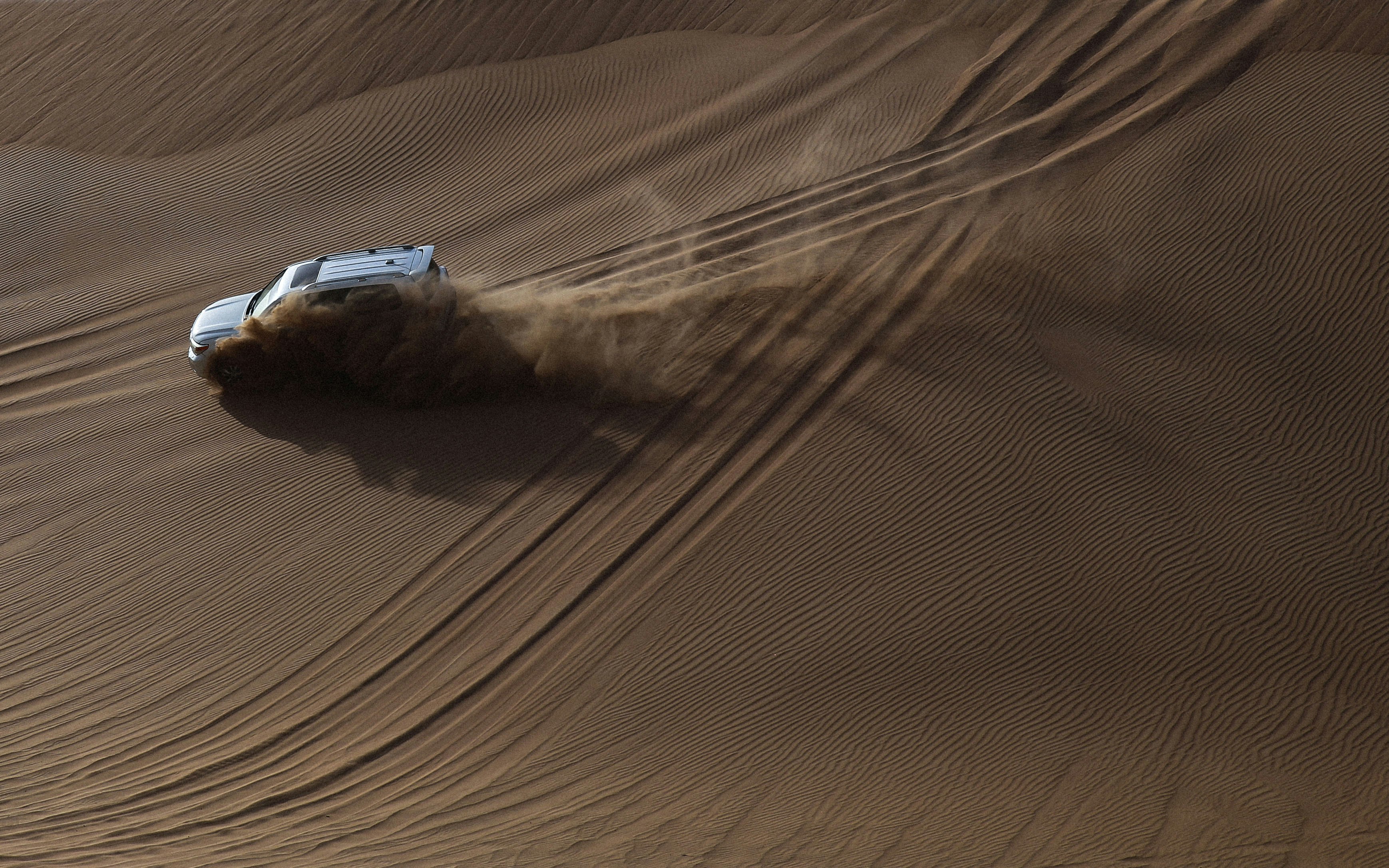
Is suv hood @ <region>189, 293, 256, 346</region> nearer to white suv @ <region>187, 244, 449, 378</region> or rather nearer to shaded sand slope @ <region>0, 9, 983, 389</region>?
white suv @ <region>187, 244, 449, 378</region>

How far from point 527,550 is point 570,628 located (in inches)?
46.5

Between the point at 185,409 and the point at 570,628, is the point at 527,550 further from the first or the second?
the point at 185,409

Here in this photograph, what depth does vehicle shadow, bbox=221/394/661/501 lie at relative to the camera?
11.4 m

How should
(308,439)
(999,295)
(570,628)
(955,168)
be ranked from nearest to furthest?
(570,628)
(308,439)
(999,295)
(955,168)

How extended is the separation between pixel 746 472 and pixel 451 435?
12.5 feet

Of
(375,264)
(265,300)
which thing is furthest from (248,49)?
(375,264)

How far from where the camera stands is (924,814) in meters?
8.56

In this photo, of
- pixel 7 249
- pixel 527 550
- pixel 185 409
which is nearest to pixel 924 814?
pixel 527 550

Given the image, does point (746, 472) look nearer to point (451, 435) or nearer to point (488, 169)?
point (451, 435)

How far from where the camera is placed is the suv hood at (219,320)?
39.6ft

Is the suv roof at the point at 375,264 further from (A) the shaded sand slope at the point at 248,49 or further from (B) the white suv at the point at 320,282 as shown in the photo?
(A) the shaded sand slope at the point at 248,49

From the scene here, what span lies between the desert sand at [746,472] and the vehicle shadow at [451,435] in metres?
0.06

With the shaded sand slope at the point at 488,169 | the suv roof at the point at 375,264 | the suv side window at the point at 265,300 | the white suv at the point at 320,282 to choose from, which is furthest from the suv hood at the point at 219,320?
the shaded sand slope at the point at 488,169

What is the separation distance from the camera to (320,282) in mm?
11688
